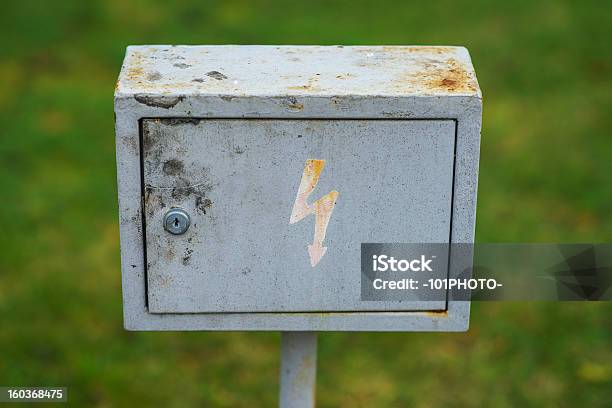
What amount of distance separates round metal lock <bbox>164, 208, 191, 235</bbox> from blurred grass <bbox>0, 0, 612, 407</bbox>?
1643mm

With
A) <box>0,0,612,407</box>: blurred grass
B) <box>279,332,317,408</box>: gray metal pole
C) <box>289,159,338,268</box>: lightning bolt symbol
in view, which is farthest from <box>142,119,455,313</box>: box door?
→ <box>0,0,612,407</box>: blurred grass

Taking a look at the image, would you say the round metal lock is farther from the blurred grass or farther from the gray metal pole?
the blurred grass

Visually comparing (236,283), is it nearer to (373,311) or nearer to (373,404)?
(373,311)

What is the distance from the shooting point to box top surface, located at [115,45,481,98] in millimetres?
1993

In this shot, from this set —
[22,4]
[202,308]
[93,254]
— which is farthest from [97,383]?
[22,4]

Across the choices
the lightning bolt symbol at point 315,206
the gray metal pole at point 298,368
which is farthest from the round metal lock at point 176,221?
the gray metal pole at point 298,368

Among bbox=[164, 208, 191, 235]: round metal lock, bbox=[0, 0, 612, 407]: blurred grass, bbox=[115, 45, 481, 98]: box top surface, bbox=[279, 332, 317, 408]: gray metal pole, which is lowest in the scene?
bbox=[0, 0, 612, 407]: blurred grass

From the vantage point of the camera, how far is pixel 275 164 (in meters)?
2.02

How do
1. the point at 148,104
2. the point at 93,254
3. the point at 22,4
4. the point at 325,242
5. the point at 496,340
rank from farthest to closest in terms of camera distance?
the point at 22,4, the point at 93,254, the point at 496,340, the point at 325,242, the point at 148,104

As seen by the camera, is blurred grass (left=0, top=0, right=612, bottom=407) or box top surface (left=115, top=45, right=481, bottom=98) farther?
blurred grass (left=0, top=0, right=612, bottom=407)

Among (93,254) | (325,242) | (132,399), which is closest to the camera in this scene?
(325,242)

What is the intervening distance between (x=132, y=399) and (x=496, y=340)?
4.62 feet

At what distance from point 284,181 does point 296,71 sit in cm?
25

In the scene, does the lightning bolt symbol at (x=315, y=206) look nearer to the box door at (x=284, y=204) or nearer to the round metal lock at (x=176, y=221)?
the box door at (x=284, y=204)
